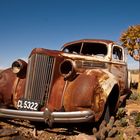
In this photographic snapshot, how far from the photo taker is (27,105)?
6160 millimetres

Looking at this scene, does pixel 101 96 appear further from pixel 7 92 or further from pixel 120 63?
pixel 120 63

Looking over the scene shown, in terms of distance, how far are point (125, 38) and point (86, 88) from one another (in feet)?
50.7

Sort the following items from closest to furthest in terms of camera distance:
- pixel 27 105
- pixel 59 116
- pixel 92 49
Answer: pixel 59 116 < pixel 27 105 < pixel 92 49

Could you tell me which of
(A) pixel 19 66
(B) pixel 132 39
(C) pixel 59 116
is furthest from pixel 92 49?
(B) pixel 132 39

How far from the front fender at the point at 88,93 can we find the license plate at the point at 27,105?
2.21ft

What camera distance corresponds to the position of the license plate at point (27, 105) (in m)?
6.08

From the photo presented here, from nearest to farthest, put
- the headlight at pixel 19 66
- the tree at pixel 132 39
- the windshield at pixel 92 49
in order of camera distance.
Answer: the headlight at pixel 19 66, the windshield at pixel 92 49, the tree at pixel 132 39

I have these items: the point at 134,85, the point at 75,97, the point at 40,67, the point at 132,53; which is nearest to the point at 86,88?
the point at 75,97

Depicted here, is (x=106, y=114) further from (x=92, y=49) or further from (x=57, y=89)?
(x=92, y=49)

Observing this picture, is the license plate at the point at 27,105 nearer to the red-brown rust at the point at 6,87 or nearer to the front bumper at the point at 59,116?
the front bumper at the point at 59,116

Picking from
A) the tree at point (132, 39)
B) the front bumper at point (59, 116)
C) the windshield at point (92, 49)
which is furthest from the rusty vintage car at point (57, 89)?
the tree at point (132, 39)

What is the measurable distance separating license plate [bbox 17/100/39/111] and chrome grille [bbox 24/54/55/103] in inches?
5.7

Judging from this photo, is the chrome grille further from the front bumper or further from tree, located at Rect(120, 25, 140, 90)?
tree, located at Rect(120, 25, 140, 90)

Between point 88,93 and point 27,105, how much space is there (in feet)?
4.75
